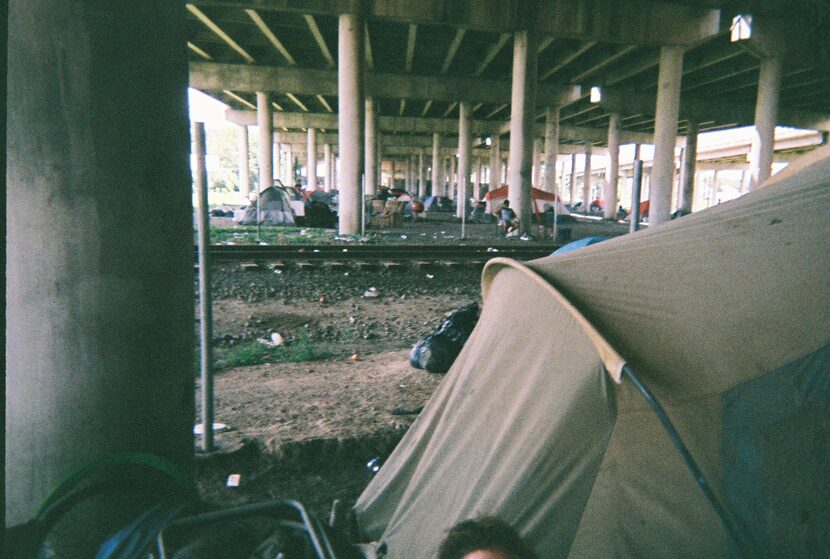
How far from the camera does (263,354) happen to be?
6453 mm

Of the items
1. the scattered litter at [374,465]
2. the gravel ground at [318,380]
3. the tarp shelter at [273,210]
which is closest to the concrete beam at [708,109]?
the tarp shelter at [273,210]

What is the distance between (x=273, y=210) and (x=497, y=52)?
11.4 meters

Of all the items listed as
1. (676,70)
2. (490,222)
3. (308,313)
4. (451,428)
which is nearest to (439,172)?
(490,222)

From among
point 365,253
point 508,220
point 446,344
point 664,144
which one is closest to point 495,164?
point 664,144

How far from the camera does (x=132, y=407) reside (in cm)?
258

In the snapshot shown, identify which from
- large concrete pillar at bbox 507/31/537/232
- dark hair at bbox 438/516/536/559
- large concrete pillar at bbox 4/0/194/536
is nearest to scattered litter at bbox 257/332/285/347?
large concrete pillar at bbox 4/0/194/536

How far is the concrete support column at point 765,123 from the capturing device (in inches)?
816

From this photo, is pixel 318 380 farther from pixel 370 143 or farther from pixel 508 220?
pixel 370 143

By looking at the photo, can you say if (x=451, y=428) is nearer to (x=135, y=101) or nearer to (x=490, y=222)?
(x=135, y=101)

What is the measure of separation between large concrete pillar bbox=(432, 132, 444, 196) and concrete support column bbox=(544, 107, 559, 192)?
16.1m

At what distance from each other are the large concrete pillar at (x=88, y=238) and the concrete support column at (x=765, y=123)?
2279 centimetres

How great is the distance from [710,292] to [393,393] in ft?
11.2

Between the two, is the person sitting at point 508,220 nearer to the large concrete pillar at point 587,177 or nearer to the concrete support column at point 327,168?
the large concrete pillar at point 587,177

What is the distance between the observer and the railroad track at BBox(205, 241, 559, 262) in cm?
1150
